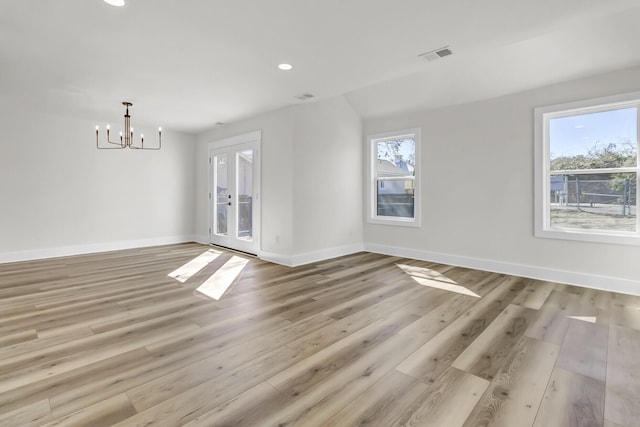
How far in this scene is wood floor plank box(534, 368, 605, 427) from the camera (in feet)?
5.19

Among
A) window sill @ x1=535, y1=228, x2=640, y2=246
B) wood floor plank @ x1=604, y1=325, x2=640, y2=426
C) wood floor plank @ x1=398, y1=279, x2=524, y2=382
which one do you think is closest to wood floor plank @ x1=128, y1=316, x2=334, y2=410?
wood floor plank @ x1=398, y1=279, x2=524, y2=382

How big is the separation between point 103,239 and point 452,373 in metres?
6.46

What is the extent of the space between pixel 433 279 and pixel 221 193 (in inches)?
178

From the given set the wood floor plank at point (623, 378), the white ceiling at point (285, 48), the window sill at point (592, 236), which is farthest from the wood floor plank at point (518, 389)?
the white ceiling at point (285, 48)

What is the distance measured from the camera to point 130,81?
12.9 ft

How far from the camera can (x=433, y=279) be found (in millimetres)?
4160

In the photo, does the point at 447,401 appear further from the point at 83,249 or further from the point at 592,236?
the point at 83,249

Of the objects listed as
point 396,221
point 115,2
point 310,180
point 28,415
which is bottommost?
point 28,415

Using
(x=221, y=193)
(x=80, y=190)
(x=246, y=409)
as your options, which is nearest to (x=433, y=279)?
(x=246, y=409)

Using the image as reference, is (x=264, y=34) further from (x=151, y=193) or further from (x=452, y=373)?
(x=151, y=193)

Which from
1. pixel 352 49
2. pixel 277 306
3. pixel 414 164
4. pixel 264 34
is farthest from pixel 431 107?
pixel 277 306

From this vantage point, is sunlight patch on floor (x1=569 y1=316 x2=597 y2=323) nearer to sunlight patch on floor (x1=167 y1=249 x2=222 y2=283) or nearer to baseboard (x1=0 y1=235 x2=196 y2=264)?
sunlight patch on floor (x1=167 y1=249 x2=222 y2=283)

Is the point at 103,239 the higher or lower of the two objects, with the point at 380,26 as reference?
lower

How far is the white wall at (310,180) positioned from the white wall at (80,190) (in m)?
2.24
